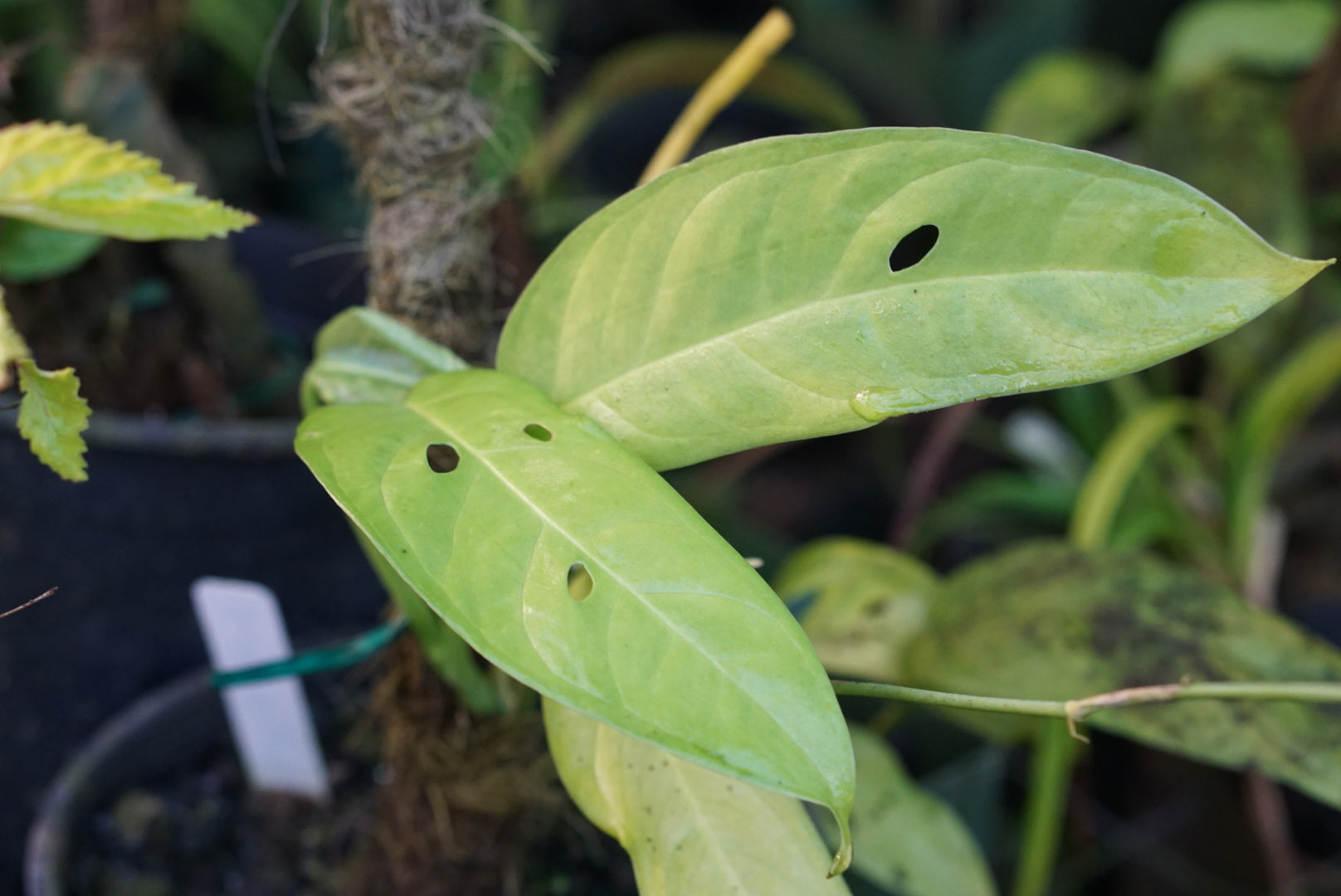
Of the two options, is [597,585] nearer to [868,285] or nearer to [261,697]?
[868,285]

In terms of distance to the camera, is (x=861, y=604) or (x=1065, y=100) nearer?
(x=861, y=604)

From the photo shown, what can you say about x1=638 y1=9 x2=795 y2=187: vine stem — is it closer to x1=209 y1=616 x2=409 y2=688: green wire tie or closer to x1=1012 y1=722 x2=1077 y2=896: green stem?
x1=209 y1=616 x2=409 y2=688: green wire tie

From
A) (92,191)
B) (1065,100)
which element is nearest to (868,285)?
(92,191)

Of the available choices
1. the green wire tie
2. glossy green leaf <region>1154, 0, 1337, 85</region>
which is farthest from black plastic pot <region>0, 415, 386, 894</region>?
glossy green leaf <region>1154, 0, 1337, 85</region>

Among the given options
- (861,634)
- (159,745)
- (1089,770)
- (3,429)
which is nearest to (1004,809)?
(1089,770)

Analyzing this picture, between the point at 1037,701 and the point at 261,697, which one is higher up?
the point at 1037,701

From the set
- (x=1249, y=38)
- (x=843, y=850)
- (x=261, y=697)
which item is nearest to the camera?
(x=843, y=850)

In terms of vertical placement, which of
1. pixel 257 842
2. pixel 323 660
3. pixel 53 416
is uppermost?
pixel 53 416
